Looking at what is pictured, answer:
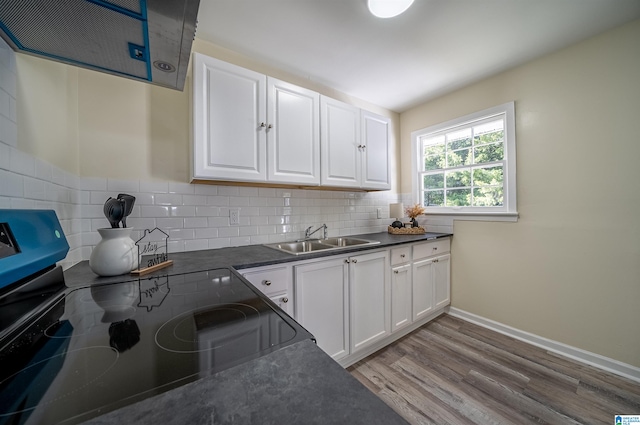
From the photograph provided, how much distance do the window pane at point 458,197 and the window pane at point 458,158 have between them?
295 millimetres

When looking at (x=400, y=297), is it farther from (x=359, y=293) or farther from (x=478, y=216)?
(x=478, y=216)

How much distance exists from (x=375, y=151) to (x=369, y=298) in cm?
143

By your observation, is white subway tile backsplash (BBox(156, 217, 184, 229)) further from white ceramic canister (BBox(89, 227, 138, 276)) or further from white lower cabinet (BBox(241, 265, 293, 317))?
Result: white lower cabinet (BBox(241, 265, 293, 317))

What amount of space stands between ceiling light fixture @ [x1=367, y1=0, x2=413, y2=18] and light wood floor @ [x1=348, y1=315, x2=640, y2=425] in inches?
94.3

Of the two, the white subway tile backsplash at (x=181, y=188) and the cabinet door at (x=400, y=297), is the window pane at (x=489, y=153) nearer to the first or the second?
the cabinet door at (x=400, y=297)

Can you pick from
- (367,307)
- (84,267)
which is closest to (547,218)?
(367,307)

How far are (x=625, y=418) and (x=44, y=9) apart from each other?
3055 millimetres

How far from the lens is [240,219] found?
6.30 feet

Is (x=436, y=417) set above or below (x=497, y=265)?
below

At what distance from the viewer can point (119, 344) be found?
51cm

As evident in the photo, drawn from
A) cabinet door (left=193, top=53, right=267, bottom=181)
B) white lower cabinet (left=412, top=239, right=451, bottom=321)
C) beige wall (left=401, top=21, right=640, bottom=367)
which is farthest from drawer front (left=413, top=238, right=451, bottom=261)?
cabinet door (left=193, top=53, right=267, bottom=181)

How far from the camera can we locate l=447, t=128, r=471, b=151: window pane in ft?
8.34

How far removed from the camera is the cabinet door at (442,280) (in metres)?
2.47

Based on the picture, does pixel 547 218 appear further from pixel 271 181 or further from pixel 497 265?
pixel 271 181
